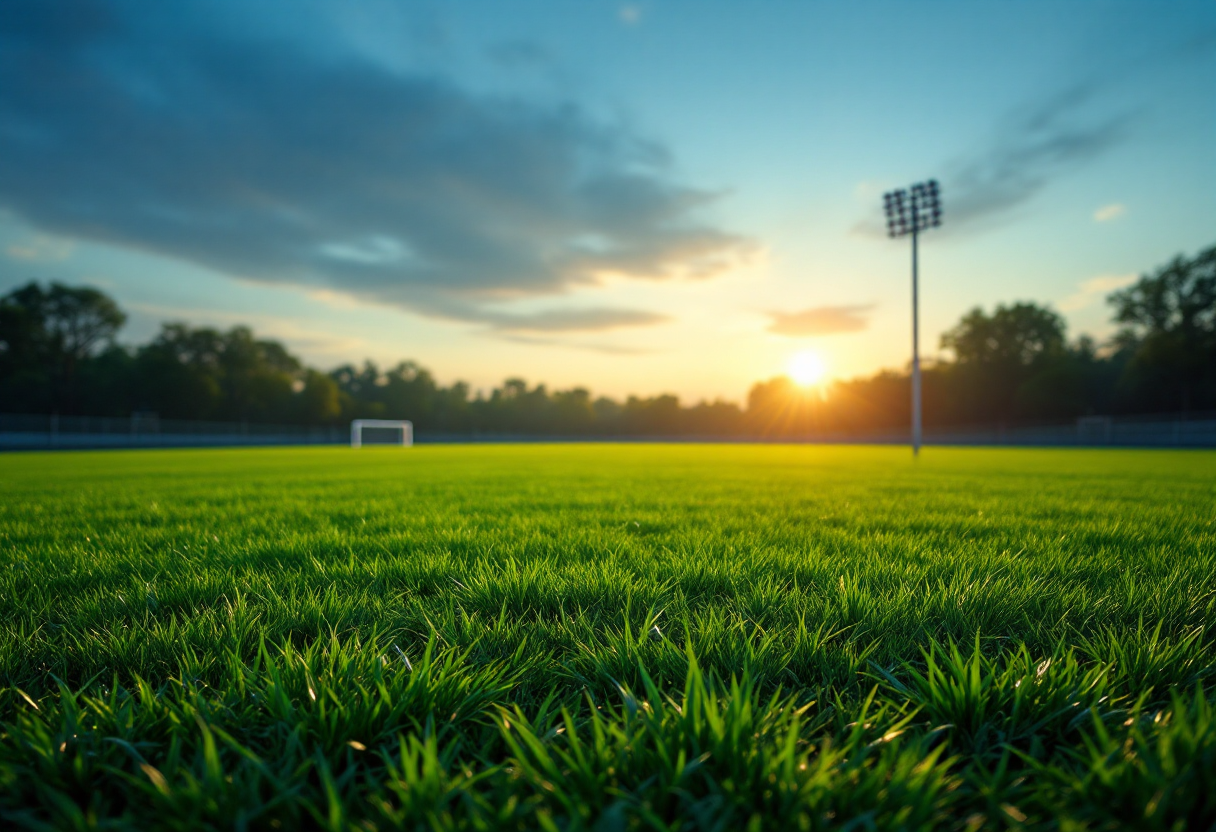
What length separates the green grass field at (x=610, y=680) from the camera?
0.95 metres

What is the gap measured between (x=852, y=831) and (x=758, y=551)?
2.12 metres

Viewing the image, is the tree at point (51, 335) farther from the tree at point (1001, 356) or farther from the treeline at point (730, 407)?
the tree at point (1001, 356)

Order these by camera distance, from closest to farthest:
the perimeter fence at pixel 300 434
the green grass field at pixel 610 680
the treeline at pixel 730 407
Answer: the green grass field at pixel 610 680
the perimeter fence at pixel 300 434
the treeline at pixel 730 407

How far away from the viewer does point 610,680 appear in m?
1.44

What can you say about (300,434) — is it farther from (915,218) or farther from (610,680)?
(610,680)

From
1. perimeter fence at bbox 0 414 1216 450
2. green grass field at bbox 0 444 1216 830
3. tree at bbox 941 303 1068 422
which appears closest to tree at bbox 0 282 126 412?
perimeter fence at bbox 0 414 1216 450

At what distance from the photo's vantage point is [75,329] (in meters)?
56.8

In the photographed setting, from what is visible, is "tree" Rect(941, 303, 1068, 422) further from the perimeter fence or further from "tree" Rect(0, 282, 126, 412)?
"tree" Rect(0, 282, 126, 412)

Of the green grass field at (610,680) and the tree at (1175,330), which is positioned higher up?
the tree at (1175,330)

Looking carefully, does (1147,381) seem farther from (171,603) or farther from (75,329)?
(75,329)

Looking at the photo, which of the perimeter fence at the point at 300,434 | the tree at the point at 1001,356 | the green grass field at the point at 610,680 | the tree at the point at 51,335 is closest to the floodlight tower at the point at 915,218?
the green grass field at the point at 610,680

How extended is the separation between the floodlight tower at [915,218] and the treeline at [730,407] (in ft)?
141

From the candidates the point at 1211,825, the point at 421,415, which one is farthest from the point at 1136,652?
the point at 421,415

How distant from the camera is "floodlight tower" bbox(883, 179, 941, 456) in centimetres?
1967
